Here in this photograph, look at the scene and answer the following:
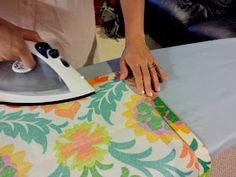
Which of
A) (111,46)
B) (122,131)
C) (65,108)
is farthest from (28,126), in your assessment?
(111,46)

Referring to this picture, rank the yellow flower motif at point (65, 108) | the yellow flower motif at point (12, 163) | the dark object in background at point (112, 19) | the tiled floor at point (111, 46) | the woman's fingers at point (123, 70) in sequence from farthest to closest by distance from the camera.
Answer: the dark object in background at point (112, 19) → the tiled floor at point (111, 46) → the woman's fingers at point (123, 70) → the yellow flower motif at point (65, 108) → the yellow flower motif at point (12, 163)

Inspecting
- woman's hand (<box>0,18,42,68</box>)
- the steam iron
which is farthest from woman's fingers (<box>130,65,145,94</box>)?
woman's hand (<box>0,18,42,68</box>)

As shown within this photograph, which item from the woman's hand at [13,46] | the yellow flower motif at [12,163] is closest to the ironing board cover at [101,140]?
the yellow flower motif at [12,163]

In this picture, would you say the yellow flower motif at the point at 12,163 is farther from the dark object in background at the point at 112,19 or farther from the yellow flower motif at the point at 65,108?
the dark object in background at the point at 112,19

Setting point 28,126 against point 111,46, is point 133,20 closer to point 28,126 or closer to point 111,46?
point 28,126

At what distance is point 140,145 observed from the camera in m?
0.60

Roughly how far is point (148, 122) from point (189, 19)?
146cm

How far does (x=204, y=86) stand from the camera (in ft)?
2.47

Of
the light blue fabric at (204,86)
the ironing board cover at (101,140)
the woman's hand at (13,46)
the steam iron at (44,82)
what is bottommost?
the light blue fabric at (204,86)

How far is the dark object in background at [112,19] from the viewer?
2.47 meters

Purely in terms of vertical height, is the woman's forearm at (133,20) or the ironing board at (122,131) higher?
the woman's forearm at (133,20)

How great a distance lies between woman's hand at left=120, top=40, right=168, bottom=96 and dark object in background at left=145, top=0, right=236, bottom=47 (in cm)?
101

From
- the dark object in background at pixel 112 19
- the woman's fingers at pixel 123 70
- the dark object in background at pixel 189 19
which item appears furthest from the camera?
the dark object in background at pixel 112 19

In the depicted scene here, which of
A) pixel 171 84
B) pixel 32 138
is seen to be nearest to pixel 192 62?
pixel 171 84
